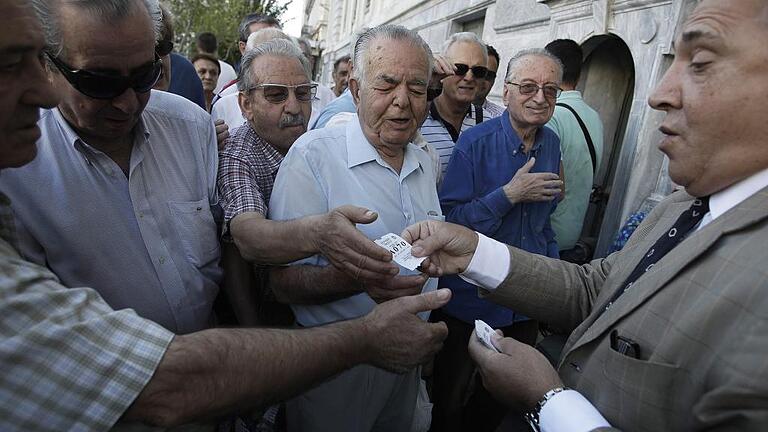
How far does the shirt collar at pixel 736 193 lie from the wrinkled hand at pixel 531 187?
56.0 inches

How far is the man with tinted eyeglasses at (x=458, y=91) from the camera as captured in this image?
11.9 ft

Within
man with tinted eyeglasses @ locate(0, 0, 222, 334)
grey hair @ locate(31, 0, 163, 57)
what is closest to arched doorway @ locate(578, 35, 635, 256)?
man with tinted eyeglasses @ locate(0, 0, 222, 334)

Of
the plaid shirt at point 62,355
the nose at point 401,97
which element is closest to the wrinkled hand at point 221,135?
the nose at point 401,97

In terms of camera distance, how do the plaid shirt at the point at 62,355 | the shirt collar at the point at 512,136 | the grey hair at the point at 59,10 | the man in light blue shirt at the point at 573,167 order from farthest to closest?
1. the man in light blue shirt at the point at 573,167
2. the shirt collar at the point at 512,136
3. the grey hair at the point at 59,10
4. the plaid shirt at the point at 62,355

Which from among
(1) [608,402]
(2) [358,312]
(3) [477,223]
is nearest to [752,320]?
(1) [608,402]

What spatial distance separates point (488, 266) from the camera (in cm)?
197

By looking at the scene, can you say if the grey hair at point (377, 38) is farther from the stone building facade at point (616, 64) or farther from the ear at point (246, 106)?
the ear at point (246, 106)

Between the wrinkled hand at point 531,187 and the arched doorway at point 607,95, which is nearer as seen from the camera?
the wrinkled hand at point 531,187

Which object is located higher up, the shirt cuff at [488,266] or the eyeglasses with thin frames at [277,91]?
the eyeglasses with thin frames at [277,91]

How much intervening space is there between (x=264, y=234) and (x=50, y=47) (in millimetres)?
965

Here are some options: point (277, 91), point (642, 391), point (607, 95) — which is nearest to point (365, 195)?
point (277, 91)

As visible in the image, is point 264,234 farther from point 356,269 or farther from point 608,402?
point 608,402

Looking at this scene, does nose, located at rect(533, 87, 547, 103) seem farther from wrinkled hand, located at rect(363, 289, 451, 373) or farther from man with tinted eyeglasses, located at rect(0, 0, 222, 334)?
man with tinted eyeglasses, located at rect(0, 0, 222, 334)

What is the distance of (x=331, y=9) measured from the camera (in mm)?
27734
